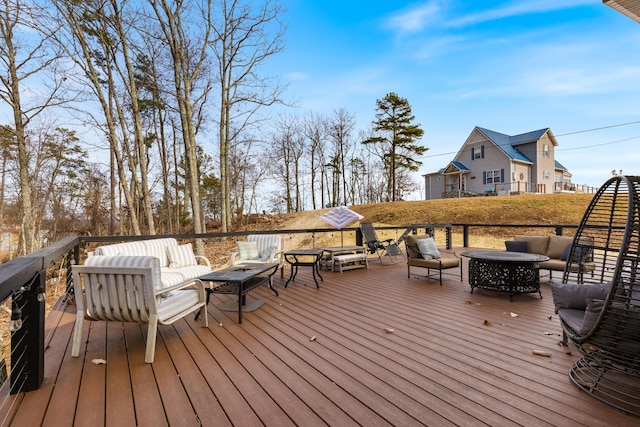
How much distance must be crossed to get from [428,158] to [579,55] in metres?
12.5

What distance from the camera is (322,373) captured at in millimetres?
2211

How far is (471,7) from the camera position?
857 centimetres

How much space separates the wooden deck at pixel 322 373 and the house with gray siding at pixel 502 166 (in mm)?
18364

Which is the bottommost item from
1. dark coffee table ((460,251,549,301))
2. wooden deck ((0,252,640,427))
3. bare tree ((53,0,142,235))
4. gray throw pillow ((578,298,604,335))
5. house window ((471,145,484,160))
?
wooden deck ((0,252,640,427))

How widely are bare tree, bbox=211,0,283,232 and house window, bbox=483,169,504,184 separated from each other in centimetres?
1548

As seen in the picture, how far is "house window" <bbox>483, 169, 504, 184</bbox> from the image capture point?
62.9 feet

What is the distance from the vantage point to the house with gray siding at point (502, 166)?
19.1 metres

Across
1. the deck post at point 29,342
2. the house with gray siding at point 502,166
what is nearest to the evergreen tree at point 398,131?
the house with gray siding at point 502,166

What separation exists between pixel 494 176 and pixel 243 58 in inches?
670

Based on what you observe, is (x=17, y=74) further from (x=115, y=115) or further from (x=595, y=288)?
(x=595, y=288)

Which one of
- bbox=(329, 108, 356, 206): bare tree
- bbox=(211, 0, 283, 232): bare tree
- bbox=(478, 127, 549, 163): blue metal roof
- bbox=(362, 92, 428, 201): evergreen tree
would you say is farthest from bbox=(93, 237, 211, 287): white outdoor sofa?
bbox=(478, 127, 549, 163): blue metal roof

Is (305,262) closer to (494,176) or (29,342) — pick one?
(29,342)

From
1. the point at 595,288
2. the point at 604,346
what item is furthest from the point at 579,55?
the point at 604,346

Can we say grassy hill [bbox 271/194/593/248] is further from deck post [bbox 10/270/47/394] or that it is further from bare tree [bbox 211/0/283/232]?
deck post [bbox 10/270/47/394]
